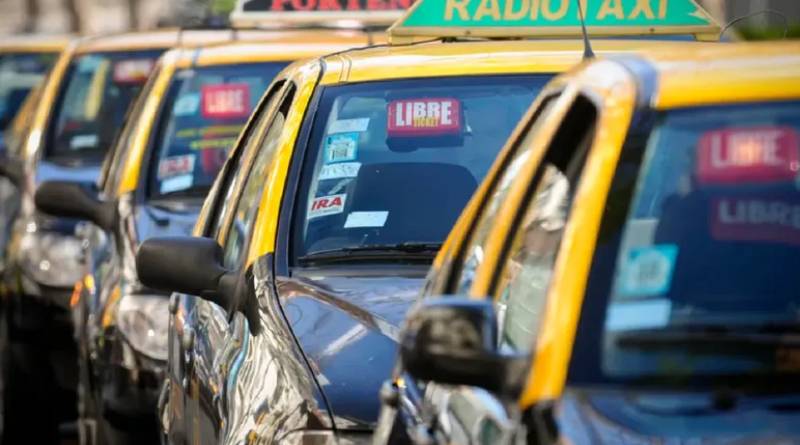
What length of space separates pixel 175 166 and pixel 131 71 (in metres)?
3.68

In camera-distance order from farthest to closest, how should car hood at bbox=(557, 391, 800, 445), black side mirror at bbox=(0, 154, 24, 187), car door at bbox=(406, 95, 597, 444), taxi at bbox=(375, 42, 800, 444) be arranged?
black side mirror at bbox=(0, 154, 24, 187) < car door at bbox=(406, 95, 597, 444) < taxi at bbox=(375, 42, 800, 444) < car hood at bbox=(557, 391, 800, 445)

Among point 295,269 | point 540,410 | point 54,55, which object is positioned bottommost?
point 54,55

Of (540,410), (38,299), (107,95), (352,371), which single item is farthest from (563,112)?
(107,95)

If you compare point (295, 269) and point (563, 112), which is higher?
point (563, 112)

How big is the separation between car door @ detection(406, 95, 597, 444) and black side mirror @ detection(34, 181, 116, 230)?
4975 millimetres

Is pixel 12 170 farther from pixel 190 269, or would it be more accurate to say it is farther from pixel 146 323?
pixel 190 269

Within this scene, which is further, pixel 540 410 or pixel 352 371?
pixel 352 371

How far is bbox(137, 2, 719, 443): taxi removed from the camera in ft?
18.7

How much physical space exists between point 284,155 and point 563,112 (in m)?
2.30

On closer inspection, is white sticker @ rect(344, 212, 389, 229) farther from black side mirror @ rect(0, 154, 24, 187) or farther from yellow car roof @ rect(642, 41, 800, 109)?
black side mirror @ rect(0, 154, 24, 187)

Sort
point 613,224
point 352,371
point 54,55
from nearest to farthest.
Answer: point 613,224
point 352,371
point 54,55

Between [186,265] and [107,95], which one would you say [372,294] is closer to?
[186,265]

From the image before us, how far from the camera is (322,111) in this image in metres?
6.28

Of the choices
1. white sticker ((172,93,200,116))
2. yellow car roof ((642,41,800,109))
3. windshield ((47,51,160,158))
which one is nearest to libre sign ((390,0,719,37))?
white sticker ((172,93,200,116))
